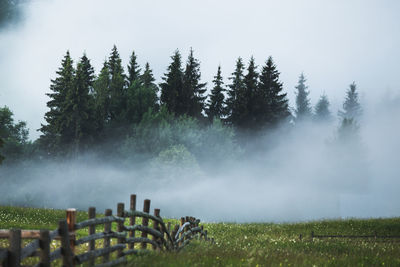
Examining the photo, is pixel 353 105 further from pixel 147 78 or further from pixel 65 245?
pixel 65 245

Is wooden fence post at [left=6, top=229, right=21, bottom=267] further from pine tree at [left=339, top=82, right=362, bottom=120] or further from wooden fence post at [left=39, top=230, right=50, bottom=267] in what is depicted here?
pine tree at [left=339, top=82, right=362, bottom=120]

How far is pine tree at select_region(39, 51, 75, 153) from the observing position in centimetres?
6938

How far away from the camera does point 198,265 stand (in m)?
10.1

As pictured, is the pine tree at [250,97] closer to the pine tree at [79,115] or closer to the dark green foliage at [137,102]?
the dark green foliage at [137,102]

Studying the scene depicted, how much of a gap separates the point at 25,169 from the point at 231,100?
40.9 meters

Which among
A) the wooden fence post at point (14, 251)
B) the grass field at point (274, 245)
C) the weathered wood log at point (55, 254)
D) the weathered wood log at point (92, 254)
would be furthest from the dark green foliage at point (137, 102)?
the wooden fence post at point (14, 251)

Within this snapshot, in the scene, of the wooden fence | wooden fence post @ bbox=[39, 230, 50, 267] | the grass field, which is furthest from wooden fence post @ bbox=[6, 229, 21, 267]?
the grass field

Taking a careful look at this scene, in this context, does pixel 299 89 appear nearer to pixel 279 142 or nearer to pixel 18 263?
pixel 279 142

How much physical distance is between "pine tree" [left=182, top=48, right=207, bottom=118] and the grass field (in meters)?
47.3

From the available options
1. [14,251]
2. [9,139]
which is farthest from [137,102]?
[14,251]

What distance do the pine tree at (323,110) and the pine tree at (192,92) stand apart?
35.5 m

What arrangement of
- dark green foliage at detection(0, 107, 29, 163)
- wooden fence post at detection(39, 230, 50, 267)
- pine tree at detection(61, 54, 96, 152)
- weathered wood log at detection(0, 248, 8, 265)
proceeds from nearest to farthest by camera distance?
weathered wood log at detection(0, 248, 8, 265) → wooden fence post at detection(39, 230, 50, 267) → pine tree at detection(61, 54, 96, 152) → dark green foliage at detection(0, 107, 29, 163)

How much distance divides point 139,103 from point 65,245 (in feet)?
223

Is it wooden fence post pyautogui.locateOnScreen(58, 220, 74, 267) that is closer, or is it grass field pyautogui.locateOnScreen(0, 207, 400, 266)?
wooden fence post pyautogui.locateOnScreen(58, 220, 74, 267)
